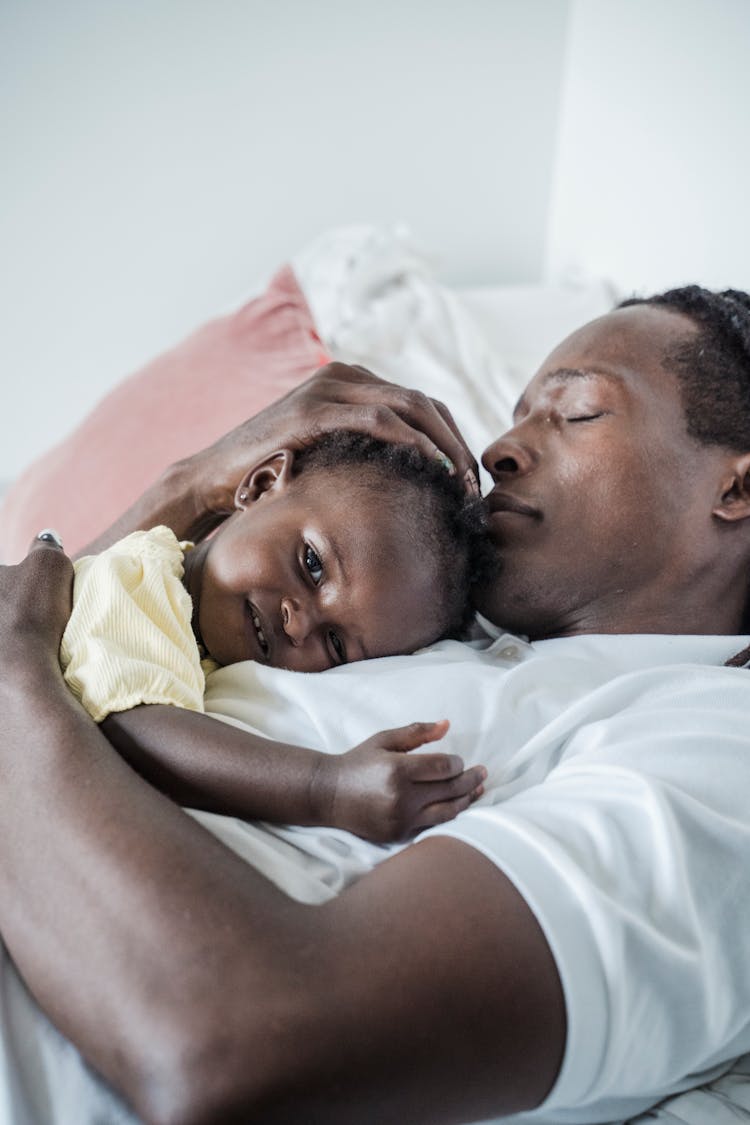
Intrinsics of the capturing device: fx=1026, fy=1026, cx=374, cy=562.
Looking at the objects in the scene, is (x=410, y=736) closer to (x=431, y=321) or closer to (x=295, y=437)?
(x=295, y=437)

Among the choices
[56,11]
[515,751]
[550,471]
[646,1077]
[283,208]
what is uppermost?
[56,11]

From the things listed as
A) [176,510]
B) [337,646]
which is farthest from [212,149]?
[337,646]

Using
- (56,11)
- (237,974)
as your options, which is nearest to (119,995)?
(237,974)

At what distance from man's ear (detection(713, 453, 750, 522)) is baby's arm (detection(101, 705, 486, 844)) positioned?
23.2 inches

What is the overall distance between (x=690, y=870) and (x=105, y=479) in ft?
4.75

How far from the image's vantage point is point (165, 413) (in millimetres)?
2072

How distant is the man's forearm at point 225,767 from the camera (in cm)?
100

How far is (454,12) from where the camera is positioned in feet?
9.46

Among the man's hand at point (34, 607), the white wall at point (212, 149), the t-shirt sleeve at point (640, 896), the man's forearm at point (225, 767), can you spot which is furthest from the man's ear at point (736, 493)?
the white wall at point (212, 149)

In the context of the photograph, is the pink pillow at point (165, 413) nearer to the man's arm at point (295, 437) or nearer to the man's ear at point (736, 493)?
the man's arm at point (295, 437)

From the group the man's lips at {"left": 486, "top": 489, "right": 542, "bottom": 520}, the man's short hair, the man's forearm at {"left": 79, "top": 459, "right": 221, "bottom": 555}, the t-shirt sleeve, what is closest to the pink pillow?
the man's forearm at {"left": 79, "top": 459, "right": 221, "bottom": 555}

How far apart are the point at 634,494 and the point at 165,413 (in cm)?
107

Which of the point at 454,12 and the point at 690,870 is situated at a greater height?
the point at 454,12

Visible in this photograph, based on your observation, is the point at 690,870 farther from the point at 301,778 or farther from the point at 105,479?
the point at 105,479
